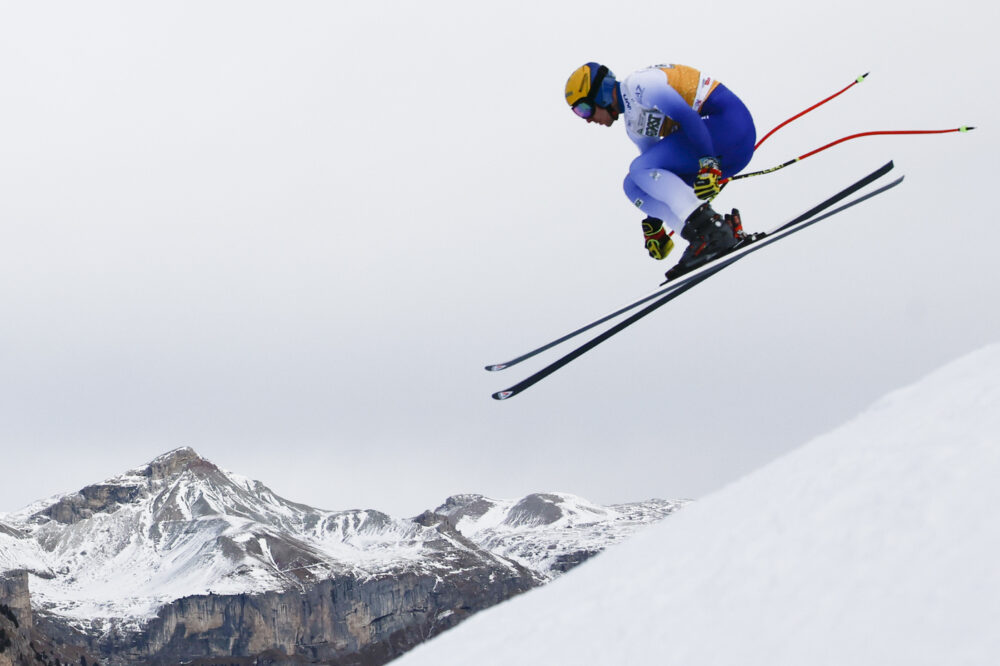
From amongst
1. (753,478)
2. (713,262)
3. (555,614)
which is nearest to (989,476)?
(753,478)

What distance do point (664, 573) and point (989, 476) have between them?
166cm

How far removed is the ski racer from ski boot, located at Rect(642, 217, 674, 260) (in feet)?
1.61

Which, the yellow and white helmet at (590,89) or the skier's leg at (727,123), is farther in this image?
the skier's leg at (727,123)

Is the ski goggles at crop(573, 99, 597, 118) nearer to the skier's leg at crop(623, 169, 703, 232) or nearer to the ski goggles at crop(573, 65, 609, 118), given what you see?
the ski goggles at crop(573, 65, 609, 118)

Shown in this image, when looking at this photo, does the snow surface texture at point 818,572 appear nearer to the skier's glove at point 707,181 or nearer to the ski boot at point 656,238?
the skier's glove at point 707,181

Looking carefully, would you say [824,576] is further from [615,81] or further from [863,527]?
[615,81]

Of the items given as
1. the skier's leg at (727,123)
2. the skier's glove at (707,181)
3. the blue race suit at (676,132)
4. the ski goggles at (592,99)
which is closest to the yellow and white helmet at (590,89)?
the ski goggles at (592,99)

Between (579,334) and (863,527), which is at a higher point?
(579,334)

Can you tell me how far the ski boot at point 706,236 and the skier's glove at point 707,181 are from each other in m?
0.14

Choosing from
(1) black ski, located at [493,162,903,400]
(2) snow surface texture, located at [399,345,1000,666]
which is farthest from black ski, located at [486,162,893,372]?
(2) snow surface texture, located at [399,345,1000,666]

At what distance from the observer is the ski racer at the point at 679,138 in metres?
12.6

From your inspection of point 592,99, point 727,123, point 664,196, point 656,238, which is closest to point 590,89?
point 592,99

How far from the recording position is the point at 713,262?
12.7 m

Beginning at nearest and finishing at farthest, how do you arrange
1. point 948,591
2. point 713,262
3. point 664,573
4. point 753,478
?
1. point 948,591
2. point 664,573
3. point 753,478
4. point 713,262
